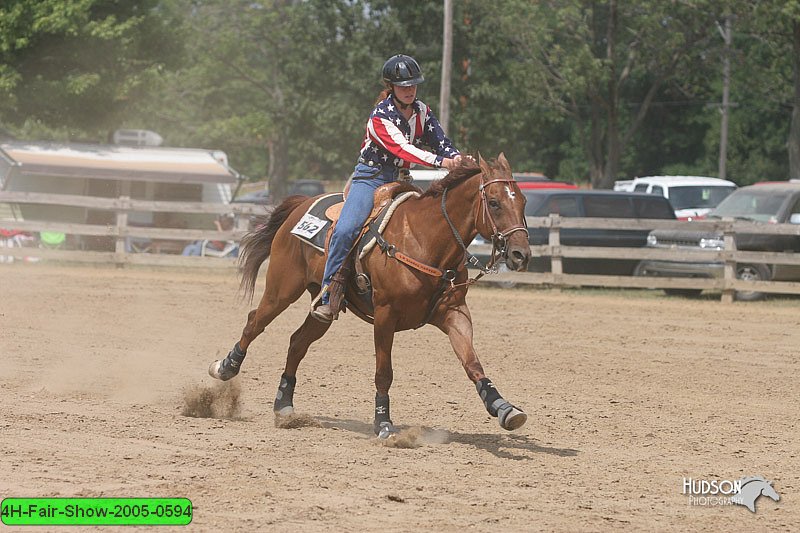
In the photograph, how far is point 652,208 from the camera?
74.3 ft

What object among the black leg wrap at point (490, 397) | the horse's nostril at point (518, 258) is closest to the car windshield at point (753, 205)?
the black leg wrap at point (490, 397)

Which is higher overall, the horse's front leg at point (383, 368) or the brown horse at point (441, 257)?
the brown horse at point (441, 257)

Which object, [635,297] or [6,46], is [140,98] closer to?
[6,46]

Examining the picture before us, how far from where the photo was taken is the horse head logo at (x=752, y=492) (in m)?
6.15

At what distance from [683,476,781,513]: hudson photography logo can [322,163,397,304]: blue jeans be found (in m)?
2.85

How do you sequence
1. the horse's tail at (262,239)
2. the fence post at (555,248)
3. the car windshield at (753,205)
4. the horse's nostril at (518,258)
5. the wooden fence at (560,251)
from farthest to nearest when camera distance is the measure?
the car windshield at (753,205) → the fence post at (555,248) → the wooden fence at (560,251) → the horse's tail at (262,239) → the horse's nostril at (518,258)

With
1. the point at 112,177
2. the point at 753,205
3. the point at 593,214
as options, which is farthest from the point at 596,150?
the point at 112,177

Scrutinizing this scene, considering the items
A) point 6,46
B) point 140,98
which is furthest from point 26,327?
point 140,98

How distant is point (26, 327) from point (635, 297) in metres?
11.0

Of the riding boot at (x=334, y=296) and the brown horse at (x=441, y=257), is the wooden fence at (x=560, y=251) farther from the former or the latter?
the brown horse at (x=441, y=257)

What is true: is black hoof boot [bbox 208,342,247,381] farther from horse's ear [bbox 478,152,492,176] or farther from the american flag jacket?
horse's ear [bbox 478,152,492,176]

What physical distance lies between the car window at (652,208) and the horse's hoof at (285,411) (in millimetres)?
15232

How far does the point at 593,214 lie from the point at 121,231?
9.16 m

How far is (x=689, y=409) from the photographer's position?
30.8 ft
